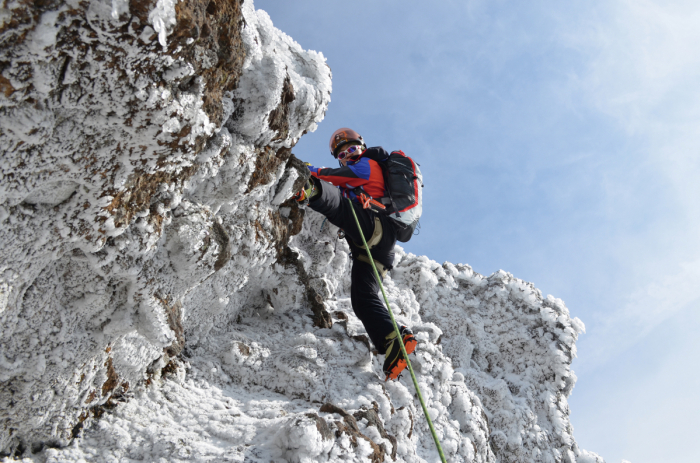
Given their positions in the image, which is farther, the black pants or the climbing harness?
the climbing harness

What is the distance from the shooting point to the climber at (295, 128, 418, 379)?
15.0 ft

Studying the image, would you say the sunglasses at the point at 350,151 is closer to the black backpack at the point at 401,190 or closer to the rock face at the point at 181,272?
the black backpack at the point at 401,190

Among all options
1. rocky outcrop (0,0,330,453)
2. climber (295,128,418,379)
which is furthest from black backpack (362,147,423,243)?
rocky outcrop (0,0,330,453)

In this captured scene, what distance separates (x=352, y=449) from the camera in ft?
10.3

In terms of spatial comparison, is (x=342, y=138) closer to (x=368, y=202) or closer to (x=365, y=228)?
(x=368, y=202)

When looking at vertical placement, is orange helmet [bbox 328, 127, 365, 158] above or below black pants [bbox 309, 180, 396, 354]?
above

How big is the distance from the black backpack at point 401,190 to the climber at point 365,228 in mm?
83

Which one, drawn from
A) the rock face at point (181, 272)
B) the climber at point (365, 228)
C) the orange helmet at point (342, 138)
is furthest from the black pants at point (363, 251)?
the orange helmet at point (342, 138)

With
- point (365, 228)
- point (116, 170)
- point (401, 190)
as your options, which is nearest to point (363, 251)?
point (365, 228)

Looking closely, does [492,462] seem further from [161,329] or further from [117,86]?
[117,86]

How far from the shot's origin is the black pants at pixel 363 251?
4730 millimetres

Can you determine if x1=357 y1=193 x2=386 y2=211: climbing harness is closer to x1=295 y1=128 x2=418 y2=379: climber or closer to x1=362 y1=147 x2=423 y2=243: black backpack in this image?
x1=295 y1=128 x2=418 y2=379: climber

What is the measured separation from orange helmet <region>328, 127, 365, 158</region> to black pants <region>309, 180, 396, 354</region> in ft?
4.22

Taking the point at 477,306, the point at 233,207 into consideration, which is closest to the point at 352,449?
the point at 233,207
